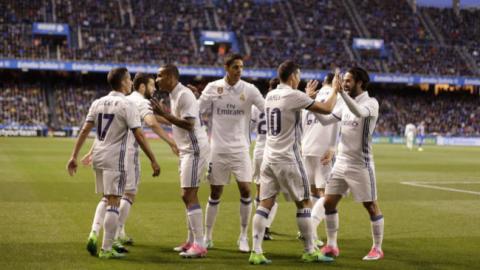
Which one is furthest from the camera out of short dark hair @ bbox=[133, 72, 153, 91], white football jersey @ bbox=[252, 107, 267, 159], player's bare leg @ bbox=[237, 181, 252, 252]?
white football jersey @ bbox=[252, 107, 267, 159]

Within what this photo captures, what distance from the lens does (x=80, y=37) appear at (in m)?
61.7

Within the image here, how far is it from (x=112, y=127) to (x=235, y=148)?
168cm

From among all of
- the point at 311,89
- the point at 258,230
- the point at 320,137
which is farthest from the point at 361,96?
the point at 258,230

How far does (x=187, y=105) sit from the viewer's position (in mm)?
8781

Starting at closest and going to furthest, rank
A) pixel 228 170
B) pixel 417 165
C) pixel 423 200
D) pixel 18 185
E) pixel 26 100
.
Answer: pixel 228 170, pixel 423 200, pixel 18 185, pixel 417 165, pixel 26 100

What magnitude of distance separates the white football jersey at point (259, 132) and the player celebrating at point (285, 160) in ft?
8.16

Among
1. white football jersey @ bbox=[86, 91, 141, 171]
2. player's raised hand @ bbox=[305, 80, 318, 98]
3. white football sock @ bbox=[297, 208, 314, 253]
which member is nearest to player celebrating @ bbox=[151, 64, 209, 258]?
white football jersey @ bbox=[86, 91, 141, 171]

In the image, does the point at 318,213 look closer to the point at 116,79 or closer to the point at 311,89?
the point at 311,89

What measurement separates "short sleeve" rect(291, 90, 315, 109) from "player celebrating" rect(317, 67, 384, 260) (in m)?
0.52

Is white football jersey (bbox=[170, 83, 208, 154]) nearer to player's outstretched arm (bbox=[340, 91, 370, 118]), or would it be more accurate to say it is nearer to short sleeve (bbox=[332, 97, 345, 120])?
short sleeve (bbox=[332, 97, 345, 120])

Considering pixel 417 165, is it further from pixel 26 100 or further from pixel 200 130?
pixel 26 100

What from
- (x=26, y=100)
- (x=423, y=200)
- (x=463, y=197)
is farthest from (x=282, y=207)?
(x=26, y=100)

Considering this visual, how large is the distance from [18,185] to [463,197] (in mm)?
11323

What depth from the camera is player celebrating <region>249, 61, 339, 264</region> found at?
8320 mm
